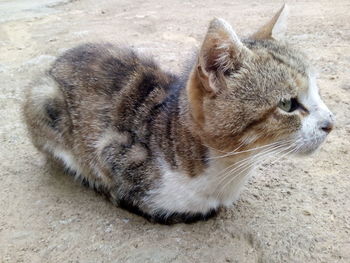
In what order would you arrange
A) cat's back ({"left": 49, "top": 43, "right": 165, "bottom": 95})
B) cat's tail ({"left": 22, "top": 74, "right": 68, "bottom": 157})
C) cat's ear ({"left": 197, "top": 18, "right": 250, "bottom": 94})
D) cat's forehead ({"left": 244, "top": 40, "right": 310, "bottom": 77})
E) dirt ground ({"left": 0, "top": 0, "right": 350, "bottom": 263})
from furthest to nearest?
1. cat's tail ({"left": 22, "top": 74, "right": 68, "bottom": 157})
2. cat's back ({"left": 49, "top": 43, "right": 165, "bottom": 95})
3. dirt ground ({"left": 0, "top": 0, "right": 350, "bottom": 263})
4. cat's forehead ({"left": 244, "top": 40, "right": 310, "bottom": 77})
5. cat's ear ({"left": 197, "top": 18, "right": 250, "bottom": 94})

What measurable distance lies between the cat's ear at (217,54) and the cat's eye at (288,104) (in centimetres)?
33

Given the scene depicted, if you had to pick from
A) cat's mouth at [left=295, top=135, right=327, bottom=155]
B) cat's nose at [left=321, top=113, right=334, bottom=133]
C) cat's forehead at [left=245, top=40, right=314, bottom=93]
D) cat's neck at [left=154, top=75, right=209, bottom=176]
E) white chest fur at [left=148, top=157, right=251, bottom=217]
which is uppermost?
cat's forehead at [left=245, top=40, right=314, bottom=93]

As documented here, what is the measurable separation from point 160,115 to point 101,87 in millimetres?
544

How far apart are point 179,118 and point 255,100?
1.86ft

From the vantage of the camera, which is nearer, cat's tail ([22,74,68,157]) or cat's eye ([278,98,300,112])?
cat's eye ([278,98,300,112])

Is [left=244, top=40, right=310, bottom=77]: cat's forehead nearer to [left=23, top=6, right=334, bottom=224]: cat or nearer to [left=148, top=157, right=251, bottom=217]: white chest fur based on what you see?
[left=23, top=6, right=334, bottom=224]: cat

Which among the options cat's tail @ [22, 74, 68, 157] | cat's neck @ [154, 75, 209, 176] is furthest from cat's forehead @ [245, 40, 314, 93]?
cat's tail @ [22, 74, 68, 157]

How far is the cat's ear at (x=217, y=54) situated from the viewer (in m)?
2.31

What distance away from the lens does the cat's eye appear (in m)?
2.44

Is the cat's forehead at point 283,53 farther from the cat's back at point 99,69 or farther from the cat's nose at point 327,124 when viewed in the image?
the cat's back at point 99,69

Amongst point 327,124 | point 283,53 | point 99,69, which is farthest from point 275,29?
point 99,69

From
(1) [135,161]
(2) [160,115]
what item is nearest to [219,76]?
(2) [160,115]

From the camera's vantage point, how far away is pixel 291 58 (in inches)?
102

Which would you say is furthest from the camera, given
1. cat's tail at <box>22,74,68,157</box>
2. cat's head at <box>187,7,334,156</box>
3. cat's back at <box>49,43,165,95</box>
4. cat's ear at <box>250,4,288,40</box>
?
cat's tail at <box>22,74,68,157</box>
